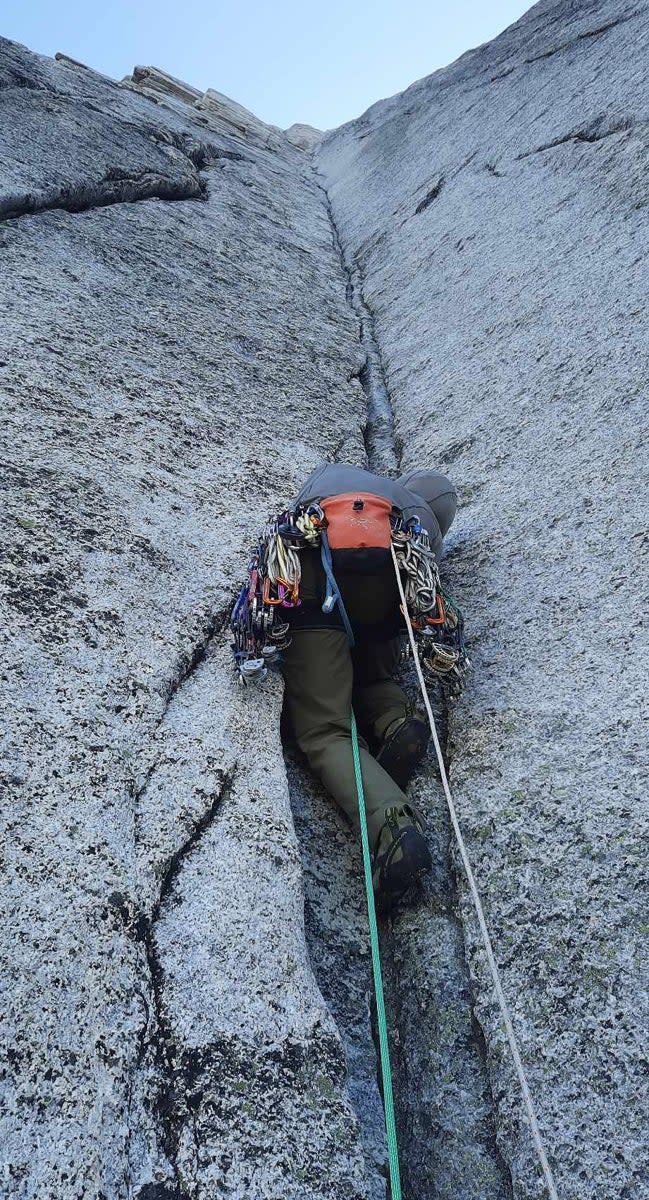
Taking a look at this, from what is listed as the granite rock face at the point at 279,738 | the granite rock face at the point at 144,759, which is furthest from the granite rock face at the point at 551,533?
the granite rock face at the point at 144,759

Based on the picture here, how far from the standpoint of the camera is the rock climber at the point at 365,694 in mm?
3115

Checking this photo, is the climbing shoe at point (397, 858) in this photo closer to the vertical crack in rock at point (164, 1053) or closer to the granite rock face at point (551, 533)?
the granite rock face at point (551, 533)

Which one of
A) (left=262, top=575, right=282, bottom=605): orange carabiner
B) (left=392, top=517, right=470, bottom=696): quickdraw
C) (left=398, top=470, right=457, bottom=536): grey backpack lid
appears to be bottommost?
(left=262, top=575, right=282, bottom=605): orange carabiner

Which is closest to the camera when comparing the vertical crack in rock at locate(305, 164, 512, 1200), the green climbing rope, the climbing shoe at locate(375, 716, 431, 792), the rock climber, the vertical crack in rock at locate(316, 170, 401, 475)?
the green climbing rope

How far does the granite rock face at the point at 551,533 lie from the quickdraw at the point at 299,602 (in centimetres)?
25

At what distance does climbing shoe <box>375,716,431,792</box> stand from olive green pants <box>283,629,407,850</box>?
3.6 inches

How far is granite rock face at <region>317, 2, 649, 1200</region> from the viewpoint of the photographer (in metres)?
2.49

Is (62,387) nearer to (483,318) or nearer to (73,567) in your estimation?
(73,567)

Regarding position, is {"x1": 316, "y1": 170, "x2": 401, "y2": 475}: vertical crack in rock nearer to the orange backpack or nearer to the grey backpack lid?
the grey backpack lid

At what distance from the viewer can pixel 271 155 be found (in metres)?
14.5

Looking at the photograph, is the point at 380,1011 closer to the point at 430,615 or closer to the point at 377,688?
the point at 377,688

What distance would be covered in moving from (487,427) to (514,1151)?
4.22 metres

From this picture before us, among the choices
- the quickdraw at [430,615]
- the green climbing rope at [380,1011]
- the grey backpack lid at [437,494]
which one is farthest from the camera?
the grey backpack lid at [437,494]

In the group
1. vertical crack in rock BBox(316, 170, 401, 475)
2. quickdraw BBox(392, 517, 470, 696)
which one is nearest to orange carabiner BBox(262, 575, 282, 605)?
quickdraw BBox(392, 517, 470, 696)
